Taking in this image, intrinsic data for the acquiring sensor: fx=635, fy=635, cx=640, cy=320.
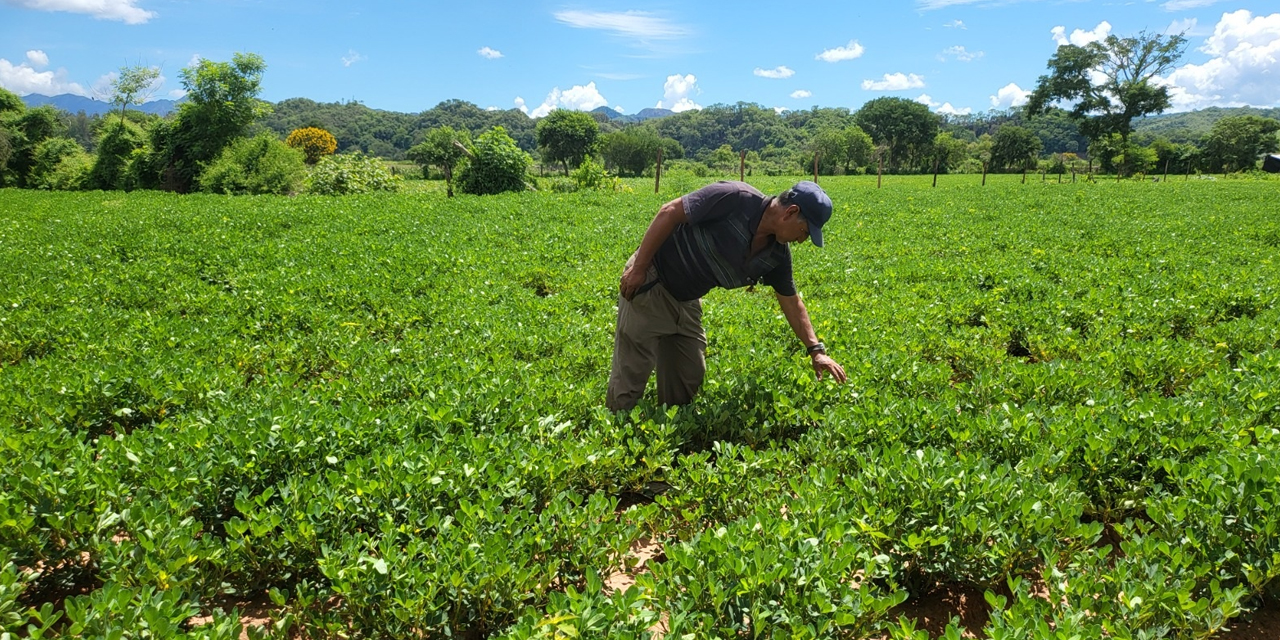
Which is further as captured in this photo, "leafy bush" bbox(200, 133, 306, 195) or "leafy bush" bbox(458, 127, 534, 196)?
"leafy bush" bbox(200, 133, 306, 195)

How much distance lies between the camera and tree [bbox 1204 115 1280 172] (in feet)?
206

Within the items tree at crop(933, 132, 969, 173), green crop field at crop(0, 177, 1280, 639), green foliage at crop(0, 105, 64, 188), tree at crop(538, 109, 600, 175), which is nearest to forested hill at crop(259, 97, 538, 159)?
tree at crop(538, 109, 600, 175)

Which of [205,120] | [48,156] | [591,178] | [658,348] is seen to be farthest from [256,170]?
[658,348]

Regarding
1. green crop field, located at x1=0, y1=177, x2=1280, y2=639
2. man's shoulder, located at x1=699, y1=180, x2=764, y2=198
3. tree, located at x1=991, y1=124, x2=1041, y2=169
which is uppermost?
tree, located at x1=991, y1=124, x2=1041, y2=169

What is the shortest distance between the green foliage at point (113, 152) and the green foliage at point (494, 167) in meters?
22.2

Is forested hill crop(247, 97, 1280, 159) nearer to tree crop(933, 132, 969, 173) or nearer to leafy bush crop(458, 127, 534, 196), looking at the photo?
tree crop(933, 132, 969, 173)

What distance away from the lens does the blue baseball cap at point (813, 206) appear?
3.83 meters

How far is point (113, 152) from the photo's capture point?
3672 cm

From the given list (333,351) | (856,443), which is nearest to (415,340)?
(333,351)

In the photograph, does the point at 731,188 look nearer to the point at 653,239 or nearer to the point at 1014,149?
the point at 653,239

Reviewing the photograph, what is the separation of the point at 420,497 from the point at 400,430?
0.76 meters

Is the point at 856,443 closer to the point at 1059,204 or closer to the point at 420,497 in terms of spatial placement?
the point at 420,497

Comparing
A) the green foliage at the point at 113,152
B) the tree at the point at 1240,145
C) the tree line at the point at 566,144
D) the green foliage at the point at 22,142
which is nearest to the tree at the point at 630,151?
the tree line at the point at 566,144

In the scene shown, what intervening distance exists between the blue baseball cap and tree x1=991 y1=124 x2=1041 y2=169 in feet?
281
